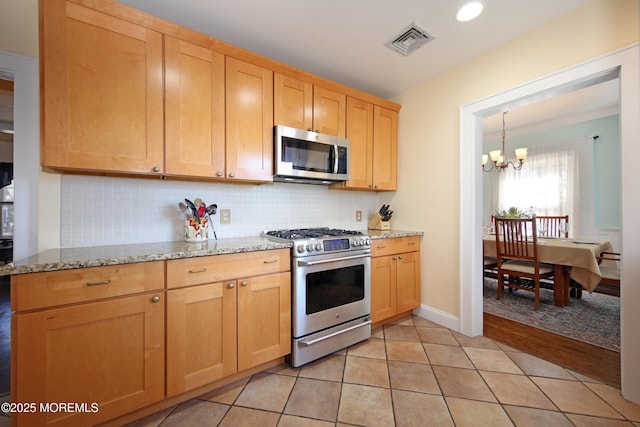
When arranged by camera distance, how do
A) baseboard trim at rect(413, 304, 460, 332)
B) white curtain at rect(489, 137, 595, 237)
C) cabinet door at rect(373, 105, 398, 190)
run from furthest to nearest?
white curtain at rect(489, 137, 595, 237)
cabinet door at rect(373, 105, 398, 190)
baseboard trim at rect(413, 304, 460, 332)

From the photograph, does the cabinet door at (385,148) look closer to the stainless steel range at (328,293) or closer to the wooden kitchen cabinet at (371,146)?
the wooden kitchen cabinet at (371,146)

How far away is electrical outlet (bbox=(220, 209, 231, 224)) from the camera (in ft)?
6.99

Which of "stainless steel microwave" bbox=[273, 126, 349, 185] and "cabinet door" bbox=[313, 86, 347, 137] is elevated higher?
"cabinet door" bbox=[313, 86, 347, 137]

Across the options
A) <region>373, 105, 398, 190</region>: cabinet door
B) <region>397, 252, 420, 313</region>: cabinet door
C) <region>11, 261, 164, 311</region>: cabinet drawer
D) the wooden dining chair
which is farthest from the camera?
the wooden dining chair

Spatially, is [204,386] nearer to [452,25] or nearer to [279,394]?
[279,394]

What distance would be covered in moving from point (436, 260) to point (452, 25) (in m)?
1.96

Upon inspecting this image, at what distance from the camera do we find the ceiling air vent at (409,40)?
74.5 inches

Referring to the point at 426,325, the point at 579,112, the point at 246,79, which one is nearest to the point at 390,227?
the point at 426,325

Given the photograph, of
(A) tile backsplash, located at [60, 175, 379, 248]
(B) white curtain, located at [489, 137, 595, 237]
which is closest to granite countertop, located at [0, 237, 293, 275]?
(A) tile backsplash, located at [60, 175, 379, 248]

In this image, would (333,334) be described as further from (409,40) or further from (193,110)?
(409,40)

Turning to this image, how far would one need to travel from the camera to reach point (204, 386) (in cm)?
156

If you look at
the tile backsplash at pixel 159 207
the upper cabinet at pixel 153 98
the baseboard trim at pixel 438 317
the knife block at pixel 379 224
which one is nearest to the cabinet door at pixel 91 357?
the tile backsplash at pixel 159 207

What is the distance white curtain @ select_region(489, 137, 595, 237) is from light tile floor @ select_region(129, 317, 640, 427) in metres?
3.61

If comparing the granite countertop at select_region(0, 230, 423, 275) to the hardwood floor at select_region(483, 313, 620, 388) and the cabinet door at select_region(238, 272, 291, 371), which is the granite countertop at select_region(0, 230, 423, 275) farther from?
the hardwood floor at select_region(483, 313, 620, 388)
